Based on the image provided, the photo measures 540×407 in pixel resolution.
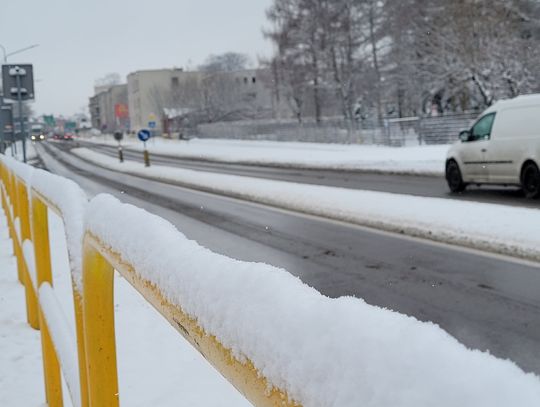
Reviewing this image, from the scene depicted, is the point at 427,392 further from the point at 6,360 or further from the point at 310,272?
the point at 310,272

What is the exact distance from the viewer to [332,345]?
0.80 m

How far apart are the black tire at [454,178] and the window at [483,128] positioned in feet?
2.87

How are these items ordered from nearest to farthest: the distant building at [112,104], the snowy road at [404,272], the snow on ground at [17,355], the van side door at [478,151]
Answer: the snow on ground at [17,355]
the snowy road at [404,272]
the van side door at [478,151]
the distant building at [112,104]

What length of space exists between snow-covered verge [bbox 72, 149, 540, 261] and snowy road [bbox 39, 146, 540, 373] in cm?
44

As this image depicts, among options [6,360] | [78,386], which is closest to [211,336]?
[78,386]

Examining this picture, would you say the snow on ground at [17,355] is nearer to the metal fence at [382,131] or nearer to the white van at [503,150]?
the white van at [503,150]

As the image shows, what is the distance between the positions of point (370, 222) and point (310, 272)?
365 centimetres

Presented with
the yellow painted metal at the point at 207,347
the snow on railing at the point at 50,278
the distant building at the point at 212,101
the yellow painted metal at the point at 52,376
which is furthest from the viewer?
the distant building at the point at 212,101

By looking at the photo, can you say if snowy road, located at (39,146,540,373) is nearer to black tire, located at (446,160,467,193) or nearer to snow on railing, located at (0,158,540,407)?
snow on railing, located at (0,158,540,407)

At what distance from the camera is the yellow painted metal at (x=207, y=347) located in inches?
36.0

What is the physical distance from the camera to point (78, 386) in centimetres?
242

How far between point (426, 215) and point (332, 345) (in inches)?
404

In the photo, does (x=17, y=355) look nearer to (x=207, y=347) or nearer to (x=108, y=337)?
(x=108, y=337)

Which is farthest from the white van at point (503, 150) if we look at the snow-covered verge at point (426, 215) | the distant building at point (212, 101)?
the distant building at point (212, 101)
